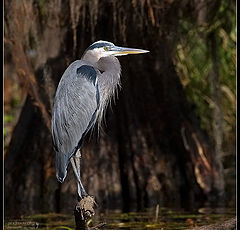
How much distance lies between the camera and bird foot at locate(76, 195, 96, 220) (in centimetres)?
474

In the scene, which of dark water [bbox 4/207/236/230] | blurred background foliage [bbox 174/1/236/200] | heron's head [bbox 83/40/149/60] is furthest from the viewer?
blurred background foliage [bbox 174/1/236/200]

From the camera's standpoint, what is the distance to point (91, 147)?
8.98 metres

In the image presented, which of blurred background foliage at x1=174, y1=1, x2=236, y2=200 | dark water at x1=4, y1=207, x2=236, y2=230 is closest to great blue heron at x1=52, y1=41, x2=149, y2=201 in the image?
dark water at x1=4, y1=207, x2=236, y2=230

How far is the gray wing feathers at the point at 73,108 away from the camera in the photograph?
18.0 feet

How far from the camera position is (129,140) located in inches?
362

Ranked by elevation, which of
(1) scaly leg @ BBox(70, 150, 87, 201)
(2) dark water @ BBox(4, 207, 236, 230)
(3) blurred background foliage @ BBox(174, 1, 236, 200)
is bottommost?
(2) dark water @ BBox(4, 207, 236, 230)

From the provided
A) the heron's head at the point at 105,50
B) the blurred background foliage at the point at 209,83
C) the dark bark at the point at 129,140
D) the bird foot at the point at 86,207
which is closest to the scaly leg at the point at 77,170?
the bird foot at the point at 86,207

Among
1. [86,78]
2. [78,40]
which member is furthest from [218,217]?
[78,40]

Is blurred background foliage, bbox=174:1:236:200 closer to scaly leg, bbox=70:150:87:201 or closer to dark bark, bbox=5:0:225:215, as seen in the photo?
dark bark, bbox=5:0:225:215

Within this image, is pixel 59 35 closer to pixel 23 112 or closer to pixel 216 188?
pixel 23 112

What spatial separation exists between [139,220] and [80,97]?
1839 mm

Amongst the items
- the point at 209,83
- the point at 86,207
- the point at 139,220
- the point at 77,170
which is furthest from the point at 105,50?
the point at 209,83

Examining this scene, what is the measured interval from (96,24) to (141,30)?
0.51 m

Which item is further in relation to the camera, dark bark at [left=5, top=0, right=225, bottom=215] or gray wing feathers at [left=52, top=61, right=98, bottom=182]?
dark bark at [left=5, top=0, right=225, bottom=215]
